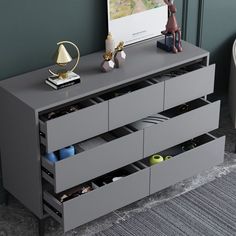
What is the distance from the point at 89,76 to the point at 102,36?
0.34 metres

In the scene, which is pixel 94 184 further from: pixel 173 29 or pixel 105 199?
pixel 173 29

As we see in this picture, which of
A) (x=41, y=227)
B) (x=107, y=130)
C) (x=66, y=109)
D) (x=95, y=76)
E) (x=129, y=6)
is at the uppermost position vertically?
(x=129, y=6)

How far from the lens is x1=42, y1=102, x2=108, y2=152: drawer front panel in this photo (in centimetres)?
306

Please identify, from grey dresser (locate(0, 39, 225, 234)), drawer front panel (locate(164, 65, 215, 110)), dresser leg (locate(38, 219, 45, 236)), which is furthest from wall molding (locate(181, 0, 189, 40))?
dresser leg (locate(38, 219, 45, 236))

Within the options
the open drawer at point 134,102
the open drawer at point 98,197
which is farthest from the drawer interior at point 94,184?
the open drawer at point 134,102

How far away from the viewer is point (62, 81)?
126 inches

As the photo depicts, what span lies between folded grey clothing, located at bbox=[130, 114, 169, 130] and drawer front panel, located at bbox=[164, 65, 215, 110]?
99mm

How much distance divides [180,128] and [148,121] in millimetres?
168

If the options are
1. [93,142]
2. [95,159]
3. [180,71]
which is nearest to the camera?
[95,159]

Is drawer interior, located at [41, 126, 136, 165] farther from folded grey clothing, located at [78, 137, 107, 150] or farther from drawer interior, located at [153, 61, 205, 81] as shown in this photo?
drawer interior, located at [153, 61, 205, 81]

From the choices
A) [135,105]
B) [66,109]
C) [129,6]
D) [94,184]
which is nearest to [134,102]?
[135,105]

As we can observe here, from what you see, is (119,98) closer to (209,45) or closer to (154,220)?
(154,220)

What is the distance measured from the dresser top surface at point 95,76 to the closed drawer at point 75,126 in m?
0.07

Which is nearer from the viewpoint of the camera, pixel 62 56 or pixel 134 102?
pixel 62 56
